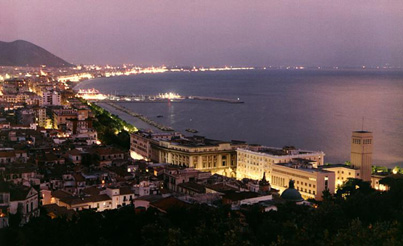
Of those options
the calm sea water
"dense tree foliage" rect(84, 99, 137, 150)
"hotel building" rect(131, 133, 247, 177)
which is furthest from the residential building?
"dense tree foliage" rect(84, 99, 137, 150)

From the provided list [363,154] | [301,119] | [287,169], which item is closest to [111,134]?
[287,169]

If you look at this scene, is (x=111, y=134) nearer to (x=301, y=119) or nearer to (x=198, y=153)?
(x=198, y=153)

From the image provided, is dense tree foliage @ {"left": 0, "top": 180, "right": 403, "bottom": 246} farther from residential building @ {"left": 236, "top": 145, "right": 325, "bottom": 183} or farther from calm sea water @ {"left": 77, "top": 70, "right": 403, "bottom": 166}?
calm sea water @ {"left": 77, "top": 70, "right": 403, "bottom": 166}

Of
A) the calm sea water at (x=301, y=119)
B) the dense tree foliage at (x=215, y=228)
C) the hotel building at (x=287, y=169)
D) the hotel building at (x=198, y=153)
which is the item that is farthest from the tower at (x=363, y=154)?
the dense tree foliage at (x=215, y=228)

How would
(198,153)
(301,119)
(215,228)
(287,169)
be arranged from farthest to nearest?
(301,119) < (198,153) < (287,169) < (215,228)

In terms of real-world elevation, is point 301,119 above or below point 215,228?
below

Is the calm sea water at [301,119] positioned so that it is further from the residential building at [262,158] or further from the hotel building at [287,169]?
the hotel building at [287,169]

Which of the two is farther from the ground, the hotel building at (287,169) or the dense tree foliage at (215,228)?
the dense tree foliage at (215,228)
